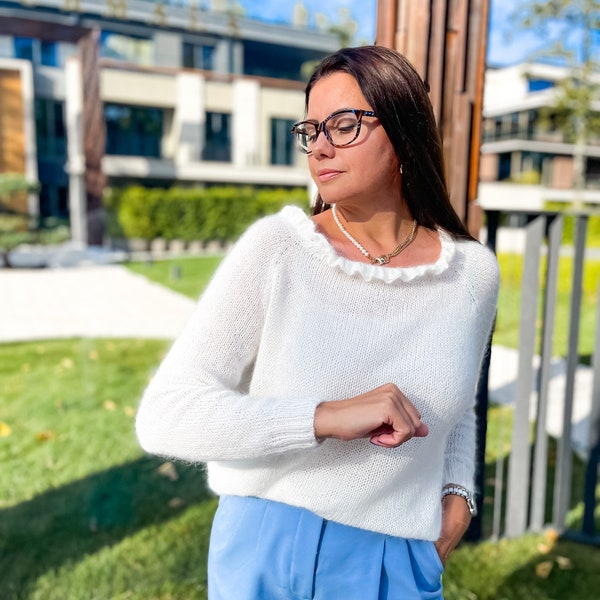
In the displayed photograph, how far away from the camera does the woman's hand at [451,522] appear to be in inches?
56.1

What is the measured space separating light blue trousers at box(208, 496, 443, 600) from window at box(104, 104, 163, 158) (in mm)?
25807

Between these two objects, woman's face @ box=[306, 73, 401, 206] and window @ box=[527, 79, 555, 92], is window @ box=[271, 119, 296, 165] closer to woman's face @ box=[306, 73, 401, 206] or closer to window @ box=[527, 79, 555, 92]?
window @ box=[527, 79, 555, 92]

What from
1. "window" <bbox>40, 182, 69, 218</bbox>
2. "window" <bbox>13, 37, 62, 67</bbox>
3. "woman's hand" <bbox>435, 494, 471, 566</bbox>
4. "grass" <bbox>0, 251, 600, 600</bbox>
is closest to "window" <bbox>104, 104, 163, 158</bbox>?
"window" <bbox>40, 182, 69, 218</bbox>

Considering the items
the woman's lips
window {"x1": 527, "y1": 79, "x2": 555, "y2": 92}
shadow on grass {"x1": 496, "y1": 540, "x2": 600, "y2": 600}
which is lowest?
shadow on grass {"x1": 496, "y1": 540, "x2": 600, "y2": 600}

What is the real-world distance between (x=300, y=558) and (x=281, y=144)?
26797 millimetres

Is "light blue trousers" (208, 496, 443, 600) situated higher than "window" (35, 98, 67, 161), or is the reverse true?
"window" (35, 98, 67, 161)

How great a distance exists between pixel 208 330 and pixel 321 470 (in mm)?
342

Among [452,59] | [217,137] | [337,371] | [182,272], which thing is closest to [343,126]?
[337,371]

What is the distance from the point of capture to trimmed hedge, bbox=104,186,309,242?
70.0 feet

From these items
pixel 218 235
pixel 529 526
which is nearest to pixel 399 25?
pixel 529 526

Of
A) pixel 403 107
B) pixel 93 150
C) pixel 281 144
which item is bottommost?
pixel 403 107

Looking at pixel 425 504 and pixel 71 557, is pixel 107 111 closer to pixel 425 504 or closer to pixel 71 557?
pixel 71 557

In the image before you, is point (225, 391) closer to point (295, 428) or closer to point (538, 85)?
point (295, 428)

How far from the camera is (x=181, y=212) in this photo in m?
21.9
